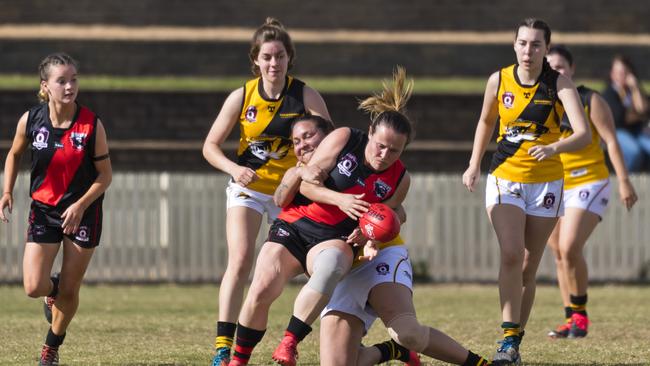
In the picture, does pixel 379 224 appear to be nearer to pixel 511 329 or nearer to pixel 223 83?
pixel 511 329

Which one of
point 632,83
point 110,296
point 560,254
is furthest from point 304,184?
point 632,83

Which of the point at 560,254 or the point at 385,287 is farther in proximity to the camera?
the point at 560,254

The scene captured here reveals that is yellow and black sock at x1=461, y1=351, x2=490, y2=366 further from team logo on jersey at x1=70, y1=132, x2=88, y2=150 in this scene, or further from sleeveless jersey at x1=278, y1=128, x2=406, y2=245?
team logo on jersey at x1=70, y1=132, x2=88, y2=150

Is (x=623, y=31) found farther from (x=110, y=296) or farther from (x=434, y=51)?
(x=110, y=296)

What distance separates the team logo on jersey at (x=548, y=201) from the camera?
868cm

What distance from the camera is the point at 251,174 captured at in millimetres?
7746

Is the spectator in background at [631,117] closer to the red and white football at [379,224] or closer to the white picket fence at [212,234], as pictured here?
the white picket fence at [212,234]

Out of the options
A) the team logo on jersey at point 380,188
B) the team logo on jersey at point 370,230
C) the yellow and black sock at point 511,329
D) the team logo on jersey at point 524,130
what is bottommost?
the yellow and black sock at point 511,329

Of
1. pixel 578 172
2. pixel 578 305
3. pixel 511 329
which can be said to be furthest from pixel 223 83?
pixel 511 329

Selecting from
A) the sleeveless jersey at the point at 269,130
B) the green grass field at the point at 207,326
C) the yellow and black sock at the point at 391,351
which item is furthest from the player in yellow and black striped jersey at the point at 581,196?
the yellow and black sock at the point at 391,351

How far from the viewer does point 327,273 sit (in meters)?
7.05

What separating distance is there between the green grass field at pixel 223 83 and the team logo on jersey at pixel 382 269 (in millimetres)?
11962

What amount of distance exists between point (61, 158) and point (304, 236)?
1840mm

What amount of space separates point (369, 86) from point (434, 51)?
1.77 metres
